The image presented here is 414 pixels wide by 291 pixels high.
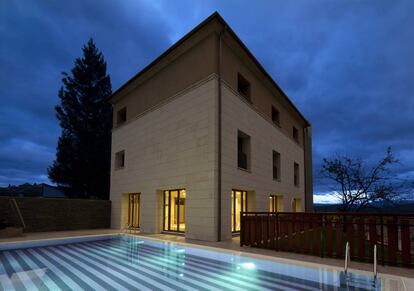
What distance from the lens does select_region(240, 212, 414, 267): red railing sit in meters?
6.09

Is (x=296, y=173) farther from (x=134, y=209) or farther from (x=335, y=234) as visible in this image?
(x=335, y=234)

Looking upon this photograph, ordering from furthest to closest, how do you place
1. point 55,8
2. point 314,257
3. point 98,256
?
point 55,8
point 98,256
point 314,257

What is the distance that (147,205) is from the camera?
13.8 m

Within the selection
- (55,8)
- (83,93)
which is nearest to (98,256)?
(55,8)

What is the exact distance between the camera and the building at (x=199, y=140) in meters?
10.9

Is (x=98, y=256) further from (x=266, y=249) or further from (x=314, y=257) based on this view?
(x=314, y=257)

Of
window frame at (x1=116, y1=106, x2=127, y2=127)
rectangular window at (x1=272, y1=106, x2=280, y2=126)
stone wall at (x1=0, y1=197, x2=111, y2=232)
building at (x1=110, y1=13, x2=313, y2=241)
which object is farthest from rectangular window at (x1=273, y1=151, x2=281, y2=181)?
stone wall at (x1=0, y1=197, x2=111, y2=232)

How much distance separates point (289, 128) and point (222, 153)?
11.2 m

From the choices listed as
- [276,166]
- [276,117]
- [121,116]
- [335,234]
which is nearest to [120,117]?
[121,116]

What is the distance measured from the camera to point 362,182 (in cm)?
1970

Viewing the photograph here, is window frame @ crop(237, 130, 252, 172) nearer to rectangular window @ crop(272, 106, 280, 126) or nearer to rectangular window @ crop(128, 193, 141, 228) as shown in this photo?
rectangular window @ crop(272, 106, 280, 126)

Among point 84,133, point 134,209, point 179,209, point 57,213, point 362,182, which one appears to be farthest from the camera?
point 84,133

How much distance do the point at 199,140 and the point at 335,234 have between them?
6216 millimetres

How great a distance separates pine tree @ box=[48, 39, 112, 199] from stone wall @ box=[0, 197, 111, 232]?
320 inches
